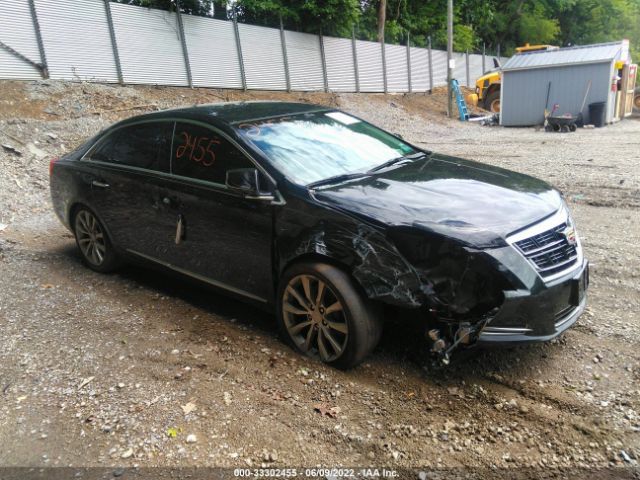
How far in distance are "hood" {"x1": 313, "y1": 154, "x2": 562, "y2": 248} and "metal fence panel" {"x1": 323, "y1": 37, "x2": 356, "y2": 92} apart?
20.0 metres

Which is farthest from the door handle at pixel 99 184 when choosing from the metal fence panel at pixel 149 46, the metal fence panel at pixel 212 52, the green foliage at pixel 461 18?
the green foliage at pixel 461 18

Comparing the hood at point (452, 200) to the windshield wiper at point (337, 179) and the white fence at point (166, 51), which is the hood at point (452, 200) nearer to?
the windshield wiper at point (337, 179)

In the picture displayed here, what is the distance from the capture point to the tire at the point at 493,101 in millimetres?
26219

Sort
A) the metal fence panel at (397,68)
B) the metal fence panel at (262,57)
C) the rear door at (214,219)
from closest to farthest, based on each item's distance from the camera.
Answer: the rear door at (214,219), the metal fence panel at (262,57), the metal fence panel at (397,68)

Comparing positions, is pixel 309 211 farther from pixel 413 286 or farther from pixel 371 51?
pixel 371 51

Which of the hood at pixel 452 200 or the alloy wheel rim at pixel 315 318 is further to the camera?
the alloy wheel rim at pixel 315 318

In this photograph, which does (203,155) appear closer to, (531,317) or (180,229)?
(180,229)

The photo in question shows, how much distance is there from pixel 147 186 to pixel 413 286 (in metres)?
2.55

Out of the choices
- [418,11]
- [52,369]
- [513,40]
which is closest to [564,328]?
[52,369]

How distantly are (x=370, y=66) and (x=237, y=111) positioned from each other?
22.7m

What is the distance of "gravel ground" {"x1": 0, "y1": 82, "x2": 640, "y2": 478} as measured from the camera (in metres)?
2.71

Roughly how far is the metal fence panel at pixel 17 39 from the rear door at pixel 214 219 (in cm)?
937

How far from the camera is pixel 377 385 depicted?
3.25 metres

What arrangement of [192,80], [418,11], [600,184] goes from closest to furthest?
[600,184]
[192,80]
[418,11]
